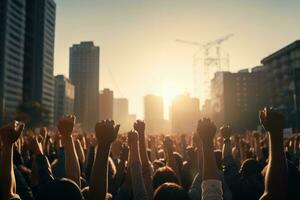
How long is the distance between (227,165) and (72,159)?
263 cm

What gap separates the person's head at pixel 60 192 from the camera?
134 inches

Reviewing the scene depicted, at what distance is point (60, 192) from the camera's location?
3.42 metres

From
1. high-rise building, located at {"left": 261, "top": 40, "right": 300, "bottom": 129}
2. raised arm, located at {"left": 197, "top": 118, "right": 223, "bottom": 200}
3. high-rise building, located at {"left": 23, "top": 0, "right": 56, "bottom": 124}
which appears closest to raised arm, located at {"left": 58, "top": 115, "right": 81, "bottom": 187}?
raised arm, located at {"left": 197, "top": 118, "right": 223, "bottom": 200}

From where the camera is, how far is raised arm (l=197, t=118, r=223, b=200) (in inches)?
159

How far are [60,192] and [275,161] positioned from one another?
6.56 feet

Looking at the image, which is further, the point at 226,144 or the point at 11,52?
the point at 11,52

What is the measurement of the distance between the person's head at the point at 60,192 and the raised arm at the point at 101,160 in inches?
9.6

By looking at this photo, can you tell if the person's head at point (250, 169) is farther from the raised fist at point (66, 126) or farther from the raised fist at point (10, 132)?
the raised fist at point (10, 132)

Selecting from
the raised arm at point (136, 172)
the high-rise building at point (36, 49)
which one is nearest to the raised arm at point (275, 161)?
the raised arm at point (136, 172)

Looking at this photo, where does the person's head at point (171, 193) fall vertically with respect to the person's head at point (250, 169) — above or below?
below

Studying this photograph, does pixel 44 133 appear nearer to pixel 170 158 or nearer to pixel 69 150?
pixel 170 158

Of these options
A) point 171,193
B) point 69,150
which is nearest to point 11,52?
point 69,150

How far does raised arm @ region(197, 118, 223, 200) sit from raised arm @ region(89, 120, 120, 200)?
3.43 ft

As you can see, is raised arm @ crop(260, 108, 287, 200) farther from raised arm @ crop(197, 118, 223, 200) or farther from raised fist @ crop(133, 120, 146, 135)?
raised fist @ crop(133, 120, 146, 135)
